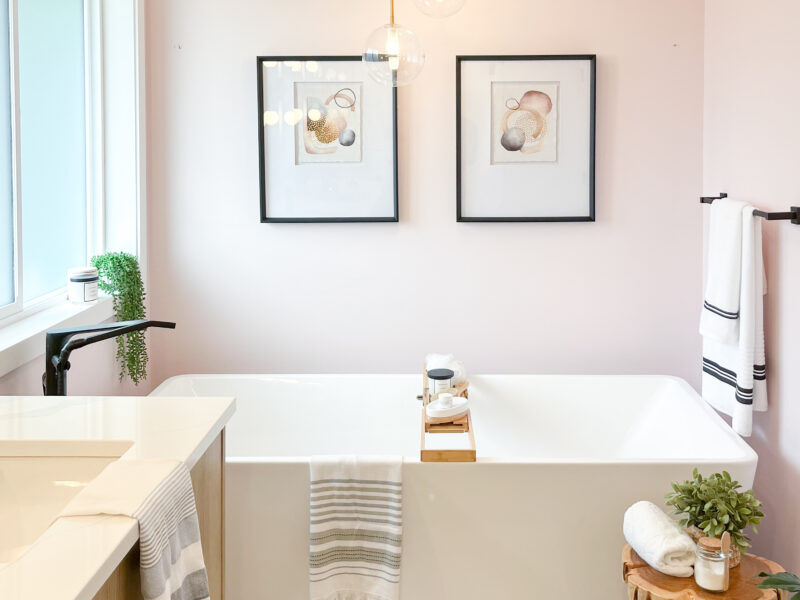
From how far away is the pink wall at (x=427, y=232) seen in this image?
309cm

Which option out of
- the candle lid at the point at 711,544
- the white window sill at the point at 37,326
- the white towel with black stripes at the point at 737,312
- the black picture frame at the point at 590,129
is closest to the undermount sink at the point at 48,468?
the white window sill at the point at 37,326

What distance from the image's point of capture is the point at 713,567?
6.24ft

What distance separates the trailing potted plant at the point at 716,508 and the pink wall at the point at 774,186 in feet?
1.61

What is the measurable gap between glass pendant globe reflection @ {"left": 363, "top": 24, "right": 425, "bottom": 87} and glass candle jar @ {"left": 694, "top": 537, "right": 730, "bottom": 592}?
4.83 feet

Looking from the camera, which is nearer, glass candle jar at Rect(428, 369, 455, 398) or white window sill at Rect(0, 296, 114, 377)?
white window sill at Rect(0, 296, 114, 377)

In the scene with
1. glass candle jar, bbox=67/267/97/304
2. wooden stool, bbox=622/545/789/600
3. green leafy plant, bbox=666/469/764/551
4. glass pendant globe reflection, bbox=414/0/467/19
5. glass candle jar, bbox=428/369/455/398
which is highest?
glass pendant globe reflection, bbox=414/0/467/19

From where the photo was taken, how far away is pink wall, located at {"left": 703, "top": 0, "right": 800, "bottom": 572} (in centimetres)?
240

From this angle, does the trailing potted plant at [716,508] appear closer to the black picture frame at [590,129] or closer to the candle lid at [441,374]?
the candle lid at [441,374]

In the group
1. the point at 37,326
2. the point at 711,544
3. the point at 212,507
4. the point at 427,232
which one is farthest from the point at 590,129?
the point at 212,507

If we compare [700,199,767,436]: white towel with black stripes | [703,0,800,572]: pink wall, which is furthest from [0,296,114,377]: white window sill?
[703,0,800,572]: pink wall

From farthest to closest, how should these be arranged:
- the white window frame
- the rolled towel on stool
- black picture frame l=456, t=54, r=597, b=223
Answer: black picture frame l=456, t=54, r=597, b=223
the white window frame
the rolled towel on stool

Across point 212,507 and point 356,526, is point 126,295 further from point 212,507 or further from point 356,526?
point 212,507

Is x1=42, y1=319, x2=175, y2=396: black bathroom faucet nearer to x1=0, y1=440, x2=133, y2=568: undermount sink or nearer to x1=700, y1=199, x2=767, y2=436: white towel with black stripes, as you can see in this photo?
x1=0, y1=440, x2=133, y2=568: undermount sink

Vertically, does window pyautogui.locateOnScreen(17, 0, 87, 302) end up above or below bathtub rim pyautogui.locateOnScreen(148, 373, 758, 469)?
above
